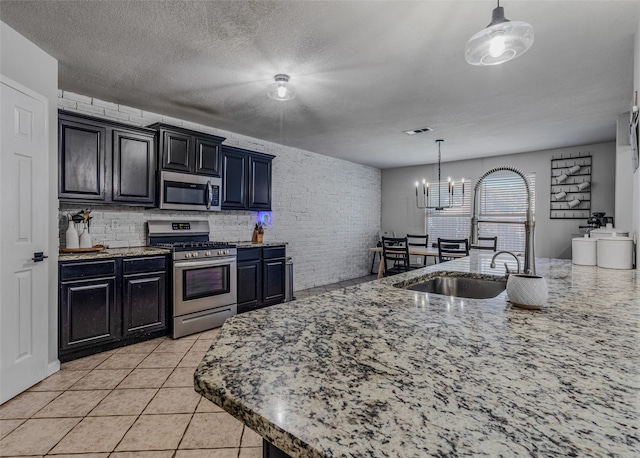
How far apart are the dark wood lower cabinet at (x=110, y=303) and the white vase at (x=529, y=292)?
3.02 m

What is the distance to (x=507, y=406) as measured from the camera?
1.68 ft

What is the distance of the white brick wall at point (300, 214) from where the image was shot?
332 centimetres

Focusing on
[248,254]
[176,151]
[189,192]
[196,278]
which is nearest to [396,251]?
[248,254]

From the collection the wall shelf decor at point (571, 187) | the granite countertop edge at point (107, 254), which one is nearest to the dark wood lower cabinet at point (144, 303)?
the granite countertop edge at point (107, 254)

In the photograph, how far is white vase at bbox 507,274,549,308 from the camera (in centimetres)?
106

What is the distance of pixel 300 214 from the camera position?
540 centimetres

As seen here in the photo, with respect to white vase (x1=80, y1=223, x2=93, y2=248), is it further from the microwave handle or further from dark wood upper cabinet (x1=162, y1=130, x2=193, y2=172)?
the microwave handle

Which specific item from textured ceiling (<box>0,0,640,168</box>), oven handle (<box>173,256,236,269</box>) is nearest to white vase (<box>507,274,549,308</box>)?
textured ceiling (<box>0,0,640,168</box>)

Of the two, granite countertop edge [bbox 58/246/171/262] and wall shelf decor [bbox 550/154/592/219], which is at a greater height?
wall shelf decor [bbox 550/154/592/219]

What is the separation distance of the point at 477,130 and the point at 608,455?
4.44 m

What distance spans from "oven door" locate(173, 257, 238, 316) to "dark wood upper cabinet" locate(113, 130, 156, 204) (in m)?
0.82

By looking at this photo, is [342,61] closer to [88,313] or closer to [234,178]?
[234,178]

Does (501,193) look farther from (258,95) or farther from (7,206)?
(7,206)

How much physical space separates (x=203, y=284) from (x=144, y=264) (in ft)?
2.04
